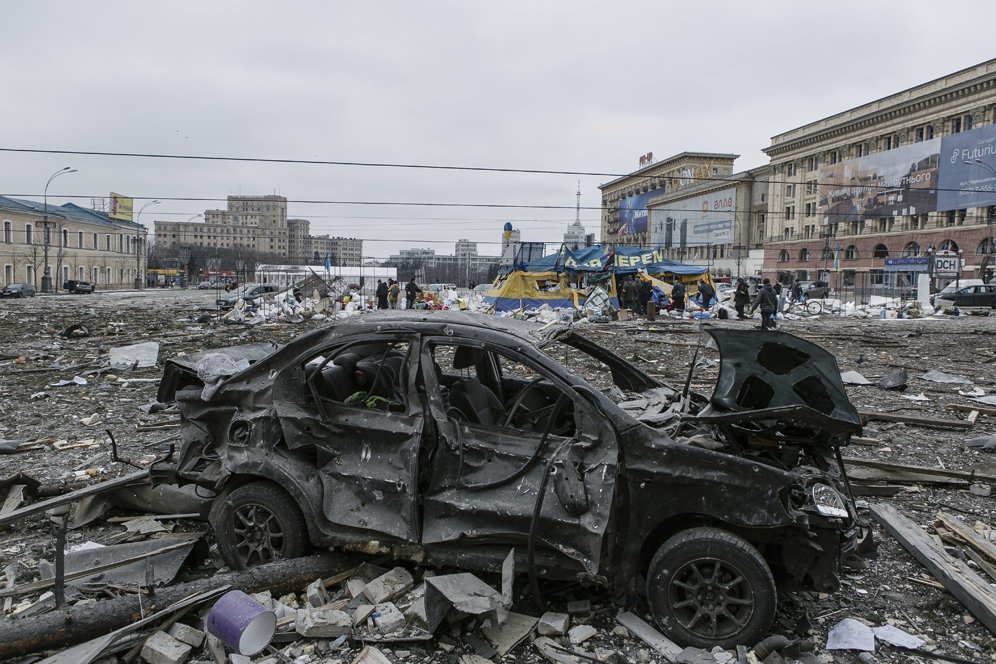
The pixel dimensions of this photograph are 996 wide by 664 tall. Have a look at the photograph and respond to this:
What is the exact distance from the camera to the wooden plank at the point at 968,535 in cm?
439

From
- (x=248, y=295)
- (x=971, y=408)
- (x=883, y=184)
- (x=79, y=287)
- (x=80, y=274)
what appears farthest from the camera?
(x=80, y=274)

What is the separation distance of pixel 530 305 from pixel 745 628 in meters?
25.8

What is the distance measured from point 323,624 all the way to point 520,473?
131 cm

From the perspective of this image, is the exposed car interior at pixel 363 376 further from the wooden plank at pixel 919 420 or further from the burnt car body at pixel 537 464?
the wooden plank at pixel 919 420

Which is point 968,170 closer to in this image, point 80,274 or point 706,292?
point 706,292

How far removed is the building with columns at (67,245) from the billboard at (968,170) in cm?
7448

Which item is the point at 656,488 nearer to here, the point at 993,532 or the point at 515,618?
the point at 515,618

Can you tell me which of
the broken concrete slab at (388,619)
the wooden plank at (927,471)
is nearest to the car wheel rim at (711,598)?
the broken concrete slab at (388,619)

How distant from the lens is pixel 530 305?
28984 millimetres

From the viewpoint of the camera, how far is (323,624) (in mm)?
3488

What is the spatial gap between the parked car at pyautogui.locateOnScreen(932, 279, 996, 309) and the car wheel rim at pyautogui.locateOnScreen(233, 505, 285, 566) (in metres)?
34.0

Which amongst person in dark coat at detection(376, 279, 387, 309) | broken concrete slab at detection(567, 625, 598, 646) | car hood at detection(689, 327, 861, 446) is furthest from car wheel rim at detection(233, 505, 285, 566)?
person in dark coat at detection(376, 279, 387, 309)

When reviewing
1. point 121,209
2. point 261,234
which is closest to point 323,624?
point 261,234

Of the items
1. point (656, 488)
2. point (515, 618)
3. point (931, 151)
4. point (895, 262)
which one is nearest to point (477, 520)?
point (515, 618)
